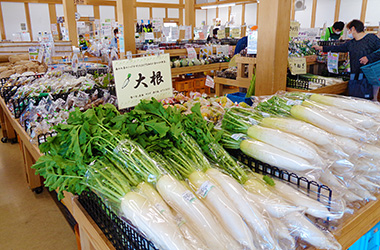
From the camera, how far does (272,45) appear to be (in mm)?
2395

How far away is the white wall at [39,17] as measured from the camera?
13.6 metres

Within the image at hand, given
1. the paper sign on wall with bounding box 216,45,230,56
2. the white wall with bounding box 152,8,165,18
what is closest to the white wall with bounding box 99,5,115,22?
the white wall with bounding box 152,8,165,18

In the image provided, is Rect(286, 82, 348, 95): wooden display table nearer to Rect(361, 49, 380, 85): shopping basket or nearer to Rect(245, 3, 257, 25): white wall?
Rect(361, 49, 380, 85): shopping basket

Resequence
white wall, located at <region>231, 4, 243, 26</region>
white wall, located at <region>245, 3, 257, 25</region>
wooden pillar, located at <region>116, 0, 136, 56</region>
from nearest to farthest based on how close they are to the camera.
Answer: wooden pillar, located at <region>116, 0, 136, 56</region>
white wall, located at <region>245, 3, 257, 25</region>
white wall, located at <region>231, 4, 243, 26</region>

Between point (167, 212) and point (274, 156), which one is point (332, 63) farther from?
point (167, 212)

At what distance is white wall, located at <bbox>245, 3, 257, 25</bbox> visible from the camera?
53.5 feet

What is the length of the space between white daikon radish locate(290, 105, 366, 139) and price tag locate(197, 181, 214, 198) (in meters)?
0.74

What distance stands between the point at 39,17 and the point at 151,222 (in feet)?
51.0

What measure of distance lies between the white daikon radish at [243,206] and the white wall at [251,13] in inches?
648

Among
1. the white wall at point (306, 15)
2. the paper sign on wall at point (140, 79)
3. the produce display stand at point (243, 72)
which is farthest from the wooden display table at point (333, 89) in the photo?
the white wall at point (306, 15)

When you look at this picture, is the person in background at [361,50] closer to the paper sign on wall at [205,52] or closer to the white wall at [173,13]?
the paper sign on wall at [205,52]

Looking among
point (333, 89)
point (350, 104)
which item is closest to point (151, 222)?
point (350, 104)

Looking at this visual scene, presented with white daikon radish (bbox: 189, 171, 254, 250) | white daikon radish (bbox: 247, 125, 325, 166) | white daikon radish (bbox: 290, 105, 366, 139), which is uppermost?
white daikon radish (bbox: 290, 105, 366, 139)

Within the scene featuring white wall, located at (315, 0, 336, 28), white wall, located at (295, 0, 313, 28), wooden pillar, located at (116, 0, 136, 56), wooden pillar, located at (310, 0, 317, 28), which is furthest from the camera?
white wall, located at (295, 0, 313, 28)
